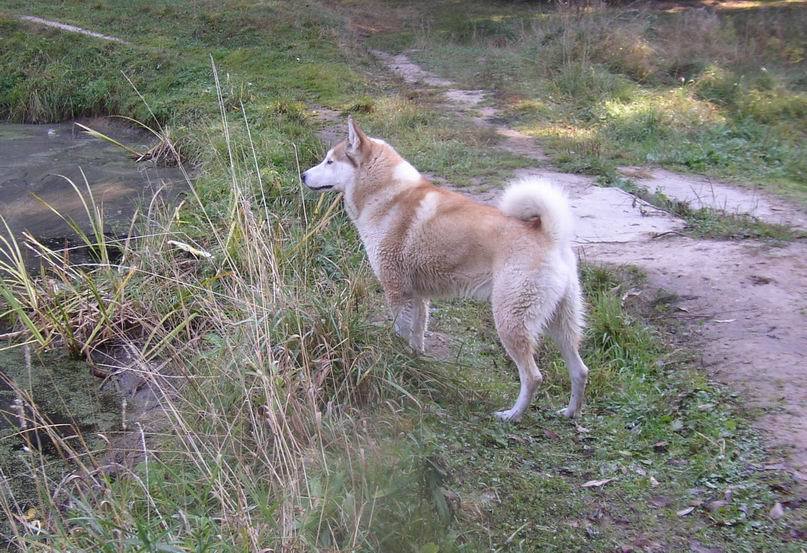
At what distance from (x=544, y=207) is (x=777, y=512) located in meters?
1.84

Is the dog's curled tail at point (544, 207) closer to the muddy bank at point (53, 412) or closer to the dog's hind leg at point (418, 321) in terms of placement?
the dog's hind leg at point (418, 321)

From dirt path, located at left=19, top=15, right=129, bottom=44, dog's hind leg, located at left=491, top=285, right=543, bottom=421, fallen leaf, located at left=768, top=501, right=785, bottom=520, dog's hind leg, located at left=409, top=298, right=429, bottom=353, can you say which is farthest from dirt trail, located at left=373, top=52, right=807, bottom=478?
dirt path, located at left=19, top=15, right=129, bottom=44

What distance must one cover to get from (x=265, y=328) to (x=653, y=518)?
204cm

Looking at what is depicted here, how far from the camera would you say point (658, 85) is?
438 inches

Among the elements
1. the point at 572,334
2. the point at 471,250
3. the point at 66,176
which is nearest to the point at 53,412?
the point at 471,250

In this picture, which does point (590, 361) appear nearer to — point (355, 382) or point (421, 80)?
point (355, 382)

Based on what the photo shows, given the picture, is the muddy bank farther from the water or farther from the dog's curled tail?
the dog's curled tail

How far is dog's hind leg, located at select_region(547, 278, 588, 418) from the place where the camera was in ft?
14.0

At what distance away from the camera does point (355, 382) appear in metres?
4.11

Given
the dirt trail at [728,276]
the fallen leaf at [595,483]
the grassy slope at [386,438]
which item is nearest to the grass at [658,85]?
the dirt trail at [728,276]

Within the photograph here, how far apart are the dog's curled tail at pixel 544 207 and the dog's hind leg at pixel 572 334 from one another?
284 millimetres

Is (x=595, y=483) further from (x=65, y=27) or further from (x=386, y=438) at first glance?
(x=65, y=27)

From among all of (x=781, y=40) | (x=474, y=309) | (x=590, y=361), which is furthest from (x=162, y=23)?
(x=590, y=361)

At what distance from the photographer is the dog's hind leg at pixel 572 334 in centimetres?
427
